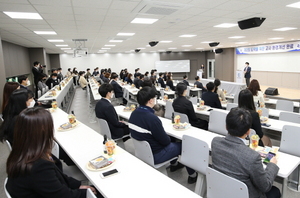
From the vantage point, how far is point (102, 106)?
3219 mm

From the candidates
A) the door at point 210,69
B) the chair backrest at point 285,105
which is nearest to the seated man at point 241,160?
the chair backrest at point 285,105

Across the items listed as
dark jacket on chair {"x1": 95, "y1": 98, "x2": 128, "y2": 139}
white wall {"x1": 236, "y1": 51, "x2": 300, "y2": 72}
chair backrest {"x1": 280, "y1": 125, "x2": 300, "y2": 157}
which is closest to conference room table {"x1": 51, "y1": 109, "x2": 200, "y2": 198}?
dark jacket on chair {"x1": 95, "y1": 98, "x2": 128, "y2": 139}

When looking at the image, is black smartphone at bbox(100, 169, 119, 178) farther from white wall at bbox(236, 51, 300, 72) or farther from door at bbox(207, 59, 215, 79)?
door at bbox(207, 59, 215, 79)

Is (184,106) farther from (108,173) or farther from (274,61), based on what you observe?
(274,61)

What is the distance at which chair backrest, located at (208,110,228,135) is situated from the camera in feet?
10.4

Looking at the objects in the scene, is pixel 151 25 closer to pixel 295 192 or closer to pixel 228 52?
pixel 295 192

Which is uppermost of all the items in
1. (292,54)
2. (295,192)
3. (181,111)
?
(292,54)

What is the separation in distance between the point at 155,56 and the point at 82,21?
15.3 meters

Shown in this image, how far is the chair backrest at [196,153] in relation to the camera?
6.87 feet

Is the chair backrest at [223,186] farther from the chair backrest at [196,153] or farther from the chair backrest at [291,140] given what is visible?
the chair backrest at [291,140]

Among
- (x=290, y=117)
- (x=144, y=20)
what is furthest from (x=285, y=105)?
(x=144, y=20)

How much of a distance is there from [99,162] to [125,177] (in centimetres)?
35

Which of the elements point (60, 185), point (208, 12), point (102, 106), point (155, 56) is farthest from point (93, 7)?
point (155, 56)

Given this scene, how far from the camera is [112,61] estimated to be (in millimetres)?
19156
